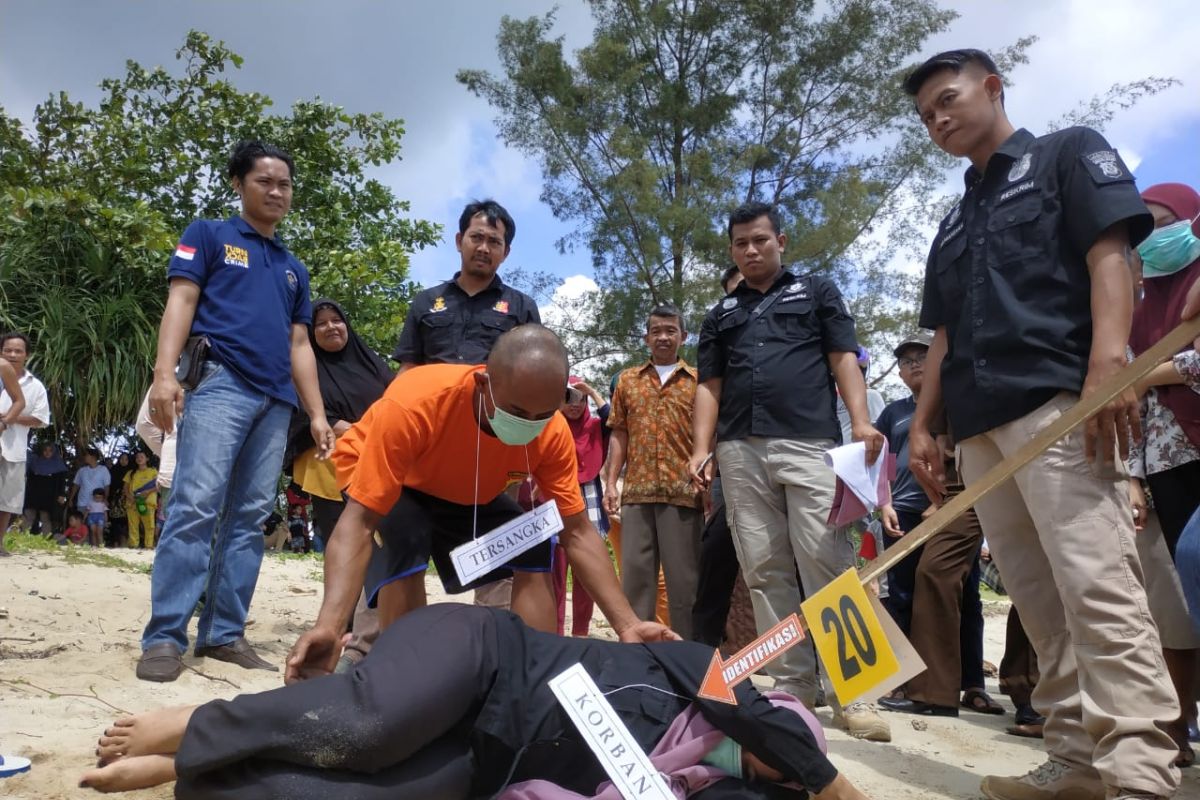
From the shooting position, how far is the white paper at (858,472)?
3229 millimetres

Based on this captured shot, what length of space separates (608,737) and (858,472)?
168 cm

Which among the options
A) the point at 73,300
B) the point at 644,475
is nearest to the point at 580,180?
the point at 73,300

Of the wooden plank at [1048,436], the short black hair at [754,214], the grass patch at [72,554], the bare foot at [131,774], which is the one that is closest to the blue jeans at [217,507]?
the bare foot at [131,774]

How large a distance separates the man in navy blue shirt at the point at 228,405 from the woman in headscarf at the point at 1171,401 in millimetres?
3018

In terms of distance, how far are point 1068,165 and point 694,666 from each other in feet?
5.41

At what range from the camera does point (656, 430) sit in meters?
4.61

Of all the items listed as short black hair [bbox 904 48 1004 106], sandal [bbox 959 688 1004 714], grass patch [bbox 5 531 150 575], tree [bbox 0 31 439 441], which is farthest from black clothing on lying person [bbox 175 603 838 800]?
tree [bbox 0 31 439 441]

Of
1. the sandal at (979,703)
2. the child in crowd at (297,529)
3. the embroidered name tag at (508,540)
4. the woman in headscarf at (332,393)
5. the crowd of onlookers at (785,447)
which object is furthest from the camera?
the child in crowd at (297,529)

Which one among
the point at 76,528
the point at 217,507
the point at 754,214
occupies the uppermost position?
the point at 754,214

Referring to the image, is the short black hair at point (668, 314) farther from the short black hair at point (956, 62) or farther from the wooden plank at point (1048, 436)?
the wooden plank at point (1048, 436)

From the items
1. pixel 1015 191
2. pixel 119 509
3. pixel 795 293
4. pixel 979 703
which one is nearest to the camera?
pixel 1015 191

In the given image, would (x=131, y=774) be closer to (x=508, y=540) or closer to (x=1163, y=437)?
(x=508, y=540)

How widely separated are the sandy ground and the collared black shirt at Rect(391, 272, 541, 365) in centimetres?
144

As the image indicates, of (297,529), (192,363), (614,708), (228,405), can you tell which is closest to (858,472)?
(614,708)
